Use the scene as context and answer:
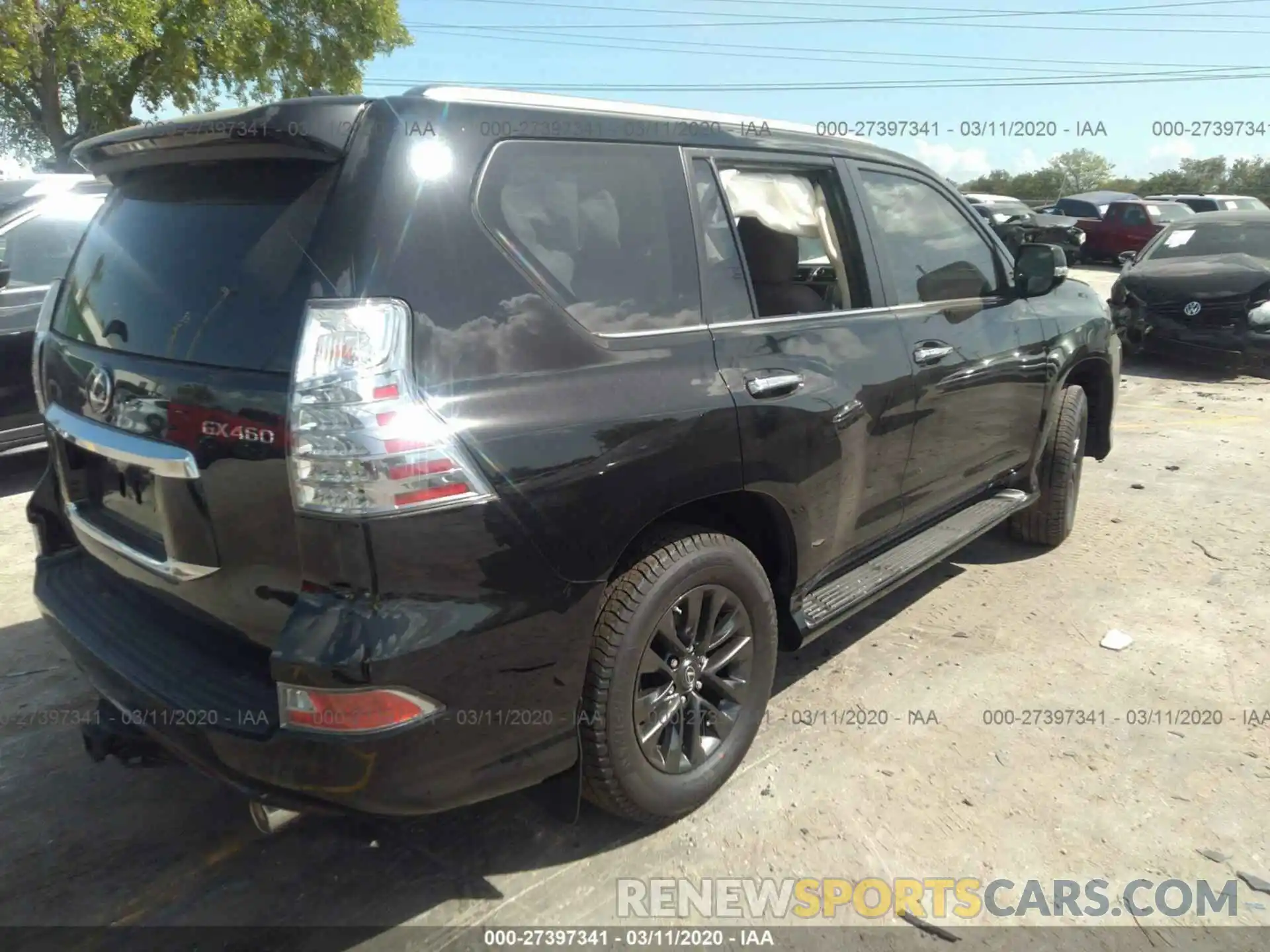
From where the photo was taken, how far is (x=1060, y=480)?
15.7 ft

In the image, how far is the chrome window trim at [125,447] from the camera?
215cm

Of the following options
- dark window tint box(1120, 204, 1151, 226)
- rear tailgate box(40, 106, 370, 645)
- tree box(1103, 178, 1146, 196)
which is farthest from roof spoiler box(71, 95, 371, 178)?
tree box(1103, 178, 1146, 196)

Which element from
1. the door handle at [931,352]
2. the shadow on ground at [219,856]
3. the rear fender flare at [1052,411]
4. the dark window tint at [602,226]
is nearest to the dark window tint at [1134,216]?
the rear fender flare at [1052,411]

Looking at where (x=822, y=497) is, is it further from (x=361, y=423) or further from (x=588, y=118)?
(x=361, y=423)

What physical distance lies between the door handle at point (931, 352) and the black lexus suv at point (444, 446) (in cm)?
29

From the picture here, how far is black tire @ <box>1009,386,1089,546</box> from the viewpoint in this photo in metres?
4.71

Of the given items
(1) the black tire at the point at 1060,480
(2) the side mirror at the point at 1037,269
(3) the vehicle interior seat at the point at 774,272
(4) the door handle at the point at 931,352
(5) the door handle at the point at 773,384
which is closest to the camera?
(5) the door handle at the point at 773,384

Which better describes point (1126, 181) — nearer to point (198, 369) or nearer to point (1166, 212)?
point (1166, 212)

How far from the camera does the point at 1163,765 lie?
3104 millimetres

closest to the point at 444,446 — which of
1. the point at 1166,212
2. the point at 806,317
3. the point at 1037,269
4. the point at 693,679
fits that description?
the point at 693,679

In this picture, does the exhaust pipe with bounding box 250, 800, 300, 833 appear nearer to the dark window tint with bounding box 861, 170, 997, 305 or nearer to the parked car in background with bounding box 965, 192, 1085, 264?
the dark window tint with bounding box 861, 170, 997, 305

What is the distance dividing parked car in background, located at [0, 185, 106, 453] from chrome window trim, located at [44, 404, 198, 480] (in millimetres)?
3399

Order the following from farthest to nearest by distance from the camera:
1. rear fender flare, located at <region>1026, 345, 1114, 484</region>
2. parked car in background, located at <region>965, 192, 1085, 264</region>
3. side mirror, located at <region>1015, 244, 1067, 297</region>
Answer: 1. parked car in background, located at <region>965, 192, 1085, 264</region>
2. rear fender flare, located at <region>1026, 345, 1114, 484</region>
3. side mirror, located at <region>1015, 244, 1067, 297</region>

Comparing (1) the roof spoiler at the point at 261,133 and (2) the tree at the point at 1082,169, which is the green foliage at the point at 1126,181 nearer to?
(2) the tree at the point at 1082,169
